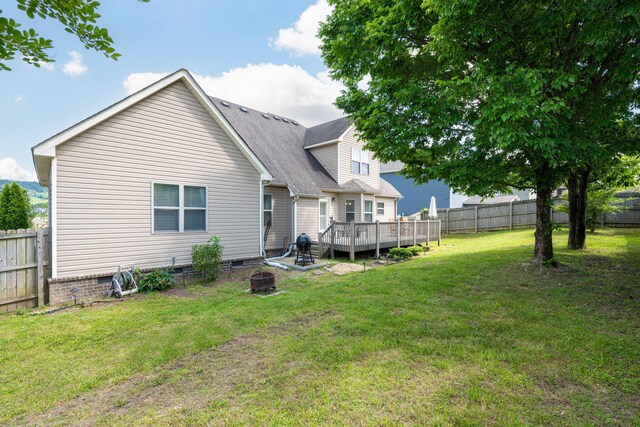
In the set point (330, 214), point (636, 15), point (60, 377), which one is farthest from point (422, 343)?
point (330, 214)

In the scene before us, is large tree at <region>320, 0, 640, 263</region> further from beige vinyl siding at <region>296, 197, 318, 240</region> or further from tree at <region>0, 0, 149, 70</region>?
beige vinyl siding at <region>296, 197, 318, 240</region>

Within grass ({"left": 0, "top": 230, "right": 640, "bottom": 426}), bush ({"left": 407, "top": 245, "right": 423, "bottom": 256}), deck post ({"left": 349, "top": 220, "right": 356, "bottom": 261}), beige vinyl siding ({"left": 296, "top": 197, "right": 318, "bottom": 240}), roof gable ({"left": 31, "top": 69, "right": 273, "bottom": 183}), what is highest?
roof gable ({"left": 31, "top": 69, "right": 273, "bottom": 183})

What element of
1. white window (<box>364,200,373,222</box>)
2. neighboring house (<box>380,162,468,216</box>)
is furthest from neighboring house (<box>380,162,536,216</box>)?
white window (<box>364,200,373,222</box>)

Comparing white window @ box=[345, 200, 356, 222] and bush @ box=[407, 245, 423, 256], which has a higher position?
white window @ box=[345, 200, 356, 222]

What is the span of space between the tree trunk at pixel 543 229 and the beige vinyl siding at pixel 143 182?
8.26 m

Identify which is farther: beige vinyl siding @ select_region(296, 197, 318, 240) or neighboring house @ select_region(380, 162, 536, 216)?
neighboring house @ select_region(380, 162, 536, 216)

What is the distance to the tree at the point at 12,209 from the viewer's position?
11625mm

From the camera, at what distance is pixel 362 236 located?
12.3 meters

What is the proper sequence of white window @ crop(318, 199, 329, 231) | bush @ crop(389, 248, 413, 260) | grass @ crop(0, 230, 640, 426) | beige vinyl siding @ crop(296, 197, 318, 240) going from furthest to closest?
white window @ crop(318, 199, 329, 231) < beige vinyl siding @ crop(296, 197, 318, 240) < bush @ crop(389, 248, 413, 260) < grass @ crop(0, 230, 640, 426)

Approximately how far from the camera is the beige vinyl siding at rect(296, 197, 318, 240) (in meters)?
13.2

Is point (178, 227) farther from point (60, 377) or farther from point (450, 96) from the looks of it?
point (450, 96)

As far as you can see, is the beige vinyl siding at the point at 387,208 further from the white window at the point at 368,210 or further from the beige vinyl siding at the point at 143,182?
the beige vinyl siding at the point at 143,182

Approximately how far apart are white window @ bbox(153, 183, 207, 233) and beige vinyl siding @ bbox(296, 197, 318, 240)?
493 centimetres

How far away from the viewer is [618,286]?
6117mm
